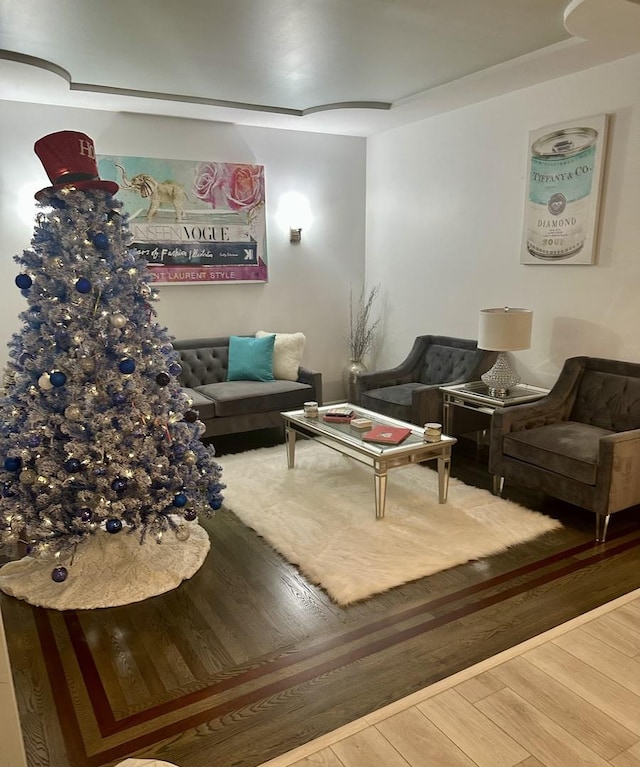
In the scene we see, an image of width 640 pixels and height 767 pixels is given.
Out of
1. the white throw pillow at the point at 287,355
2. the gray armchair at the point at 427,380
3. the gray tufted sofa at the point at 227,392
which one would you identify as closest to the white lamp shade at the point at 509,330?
the gray armchair at the point at 427,380

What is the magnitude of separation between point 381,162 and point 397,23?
9.31ft

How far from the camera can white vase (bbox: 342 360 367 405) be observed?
6.08 meters

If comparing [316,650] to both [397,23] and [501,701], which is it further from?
[397,23]

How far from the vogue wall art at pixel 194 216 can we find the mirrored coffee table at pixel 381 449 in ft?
6.57

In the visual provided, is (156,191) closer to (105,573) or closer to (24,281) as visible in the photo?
(24,281)

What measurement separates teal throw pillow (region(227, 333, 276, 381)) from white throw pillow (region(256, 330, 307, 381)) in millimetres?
58

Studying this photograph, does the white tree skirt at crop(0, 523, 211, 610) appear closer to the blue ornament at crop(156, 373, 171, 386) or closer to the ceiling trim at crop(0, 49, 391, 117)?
the blue ornament at crop(156, 373, 171, 386)

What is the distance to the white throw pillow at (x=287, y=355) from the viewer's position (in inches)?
211

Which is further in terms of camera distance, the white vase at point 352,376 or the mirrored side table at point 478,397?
the white vase at point 352,376

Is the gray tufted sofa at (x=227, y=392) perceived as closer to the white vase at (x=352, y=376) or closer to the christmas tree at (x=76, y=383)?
the white vase at (x=352, y=376)

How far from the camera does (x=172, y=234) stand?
17.1 feet

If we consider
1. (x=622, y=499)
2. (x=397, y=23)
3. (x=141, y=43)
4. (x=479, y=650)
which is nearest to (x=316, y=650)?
(x=479, y=650)

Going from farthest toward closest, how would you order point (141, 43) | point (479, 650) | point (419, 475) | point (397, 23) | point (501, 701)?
1. point (419, 475)
2. point (141, 43)
3. point (397, 23)
4. point (479, 650)
5. point (501, 701)

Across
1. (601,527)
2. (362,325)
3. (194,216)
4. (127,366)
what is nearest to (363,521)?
(601,527)
